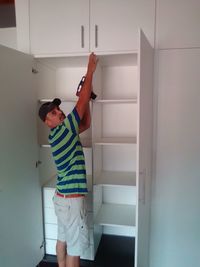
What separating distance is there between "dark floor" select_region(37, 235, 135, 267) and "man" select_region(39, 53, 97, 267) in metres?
0.45

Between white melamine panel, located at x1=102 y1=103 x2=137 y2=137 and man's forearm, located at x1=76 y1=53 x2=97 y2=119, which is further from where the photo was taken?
white melamine panel, located at x1=102 y1=103 x2=137 y2=137

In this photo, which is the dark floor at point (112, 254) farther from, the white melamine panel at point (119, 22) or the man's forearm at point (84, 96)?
the white melamine panel at point (119, 22)

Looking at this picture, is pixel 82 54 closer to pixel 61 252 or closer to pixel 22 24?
pixel 22 24

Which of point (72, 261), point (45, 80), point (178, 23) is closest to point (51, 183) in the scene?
point (72, 261)

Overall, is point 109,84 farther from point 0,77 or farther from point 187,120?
point 0,77

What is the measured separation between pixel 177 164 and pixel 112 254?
1133 millimetres

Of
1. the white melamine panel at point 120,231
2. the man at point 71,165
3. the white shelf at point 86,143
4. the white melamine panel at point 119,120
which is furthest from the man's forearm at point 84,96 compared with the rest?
the white melamine panel at point 120,231

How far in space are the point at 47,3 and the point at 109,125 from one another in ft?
4.05

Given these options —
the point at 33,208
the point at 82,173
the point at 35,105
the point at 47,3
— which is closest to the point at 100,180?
the point at 82,173

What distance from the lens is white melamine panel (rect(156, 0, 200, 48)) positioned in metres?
1.78

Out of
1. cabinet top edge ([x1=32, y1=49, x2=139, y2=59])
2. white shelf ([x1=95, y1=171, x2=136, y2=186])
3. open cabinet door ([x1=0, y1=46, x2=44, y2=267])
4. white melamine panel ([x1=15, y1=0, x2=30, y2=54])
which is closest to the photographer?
open cabinet door ([x1=0, y1=46, x2=44, y2=267])

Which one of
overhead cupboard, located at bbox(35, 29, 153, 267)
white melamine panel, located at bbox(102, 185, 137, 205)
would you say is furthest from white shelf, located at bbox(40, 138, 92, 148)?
white melamine panel, located at bbox(102, 185, 137, 205)

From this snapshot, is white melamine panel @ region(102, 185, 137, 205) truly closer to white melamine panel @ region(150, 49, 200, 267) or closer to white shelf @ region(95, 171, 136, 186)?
white shelf @ region(95, 171, 136, 186)

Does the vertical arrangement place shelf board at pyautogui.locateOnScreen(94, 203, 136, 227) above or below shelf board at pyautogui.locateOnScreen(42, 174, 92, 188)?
below
